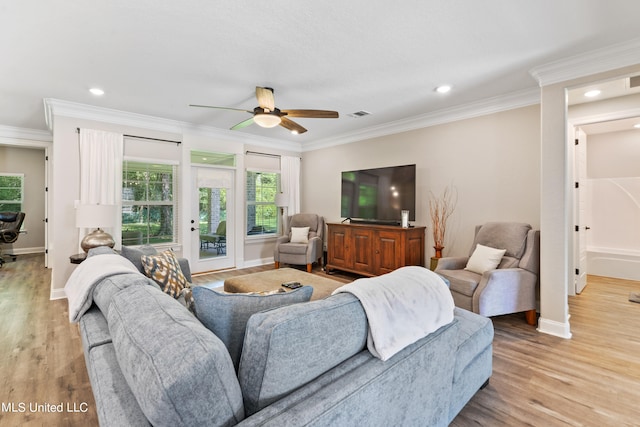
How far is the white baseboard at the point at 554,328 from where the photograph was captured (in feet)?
9.40

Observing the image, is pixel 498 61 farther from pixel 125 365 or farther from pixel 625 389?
pixel 125 365

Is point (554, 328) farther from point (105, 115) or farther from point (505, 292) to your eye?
point (105, 115)

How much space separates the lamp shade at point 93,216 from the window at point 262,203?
258cm

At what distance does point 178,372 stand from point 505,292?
318 centimetres

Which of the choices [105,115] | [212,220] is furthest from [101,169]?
[212,220]

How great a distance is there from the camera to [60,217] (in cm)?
398

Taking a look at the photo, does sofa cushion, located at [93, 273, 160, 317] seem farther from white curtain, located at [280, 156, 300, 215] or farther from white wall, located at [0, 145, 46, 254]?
white wall, located at [0, 145, 46, 254]

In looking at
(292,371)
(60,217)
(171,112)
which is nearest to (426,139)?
(171,112)

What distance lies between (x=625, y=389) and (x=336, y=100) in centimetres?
370

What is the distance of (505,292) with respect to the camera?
9.88ft

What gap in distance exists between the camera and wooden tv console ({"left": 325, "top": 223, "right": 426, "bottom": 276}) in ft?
14.1

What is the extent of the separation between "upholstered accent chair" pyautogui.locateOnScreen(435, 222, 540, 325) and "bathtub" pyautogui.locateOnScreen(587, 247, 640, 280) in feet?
9.65

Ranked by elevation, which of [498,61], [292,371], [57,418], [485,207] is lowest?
[57,418]

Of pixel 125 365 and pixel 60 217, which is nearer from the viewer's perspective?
pixel 125 365
